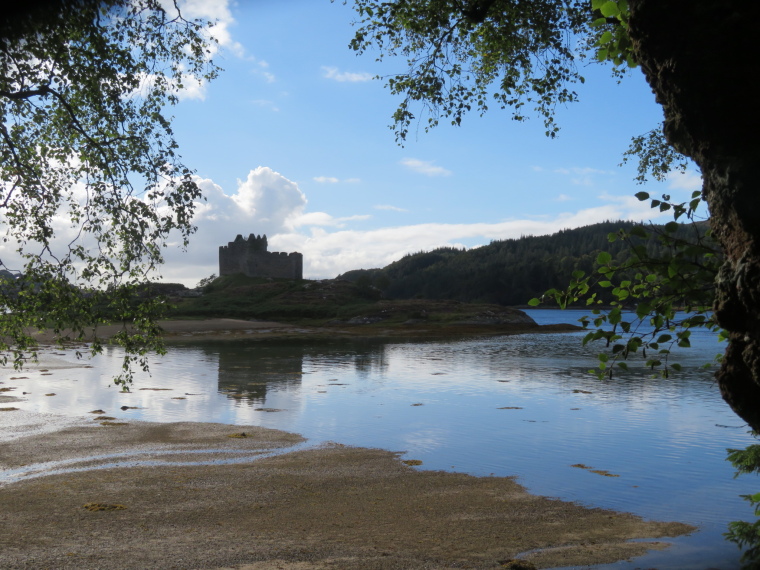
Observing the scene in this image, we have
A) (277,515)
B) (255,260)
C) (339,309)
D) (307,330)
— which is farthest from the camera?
(255,260)

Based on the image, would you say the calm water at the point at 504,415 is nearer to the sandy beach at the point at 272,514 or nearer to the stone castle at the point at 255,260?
the sandy beach at the point at 272,514

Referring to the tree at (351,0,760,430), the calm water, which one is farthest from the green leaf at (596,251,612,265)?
the calm water

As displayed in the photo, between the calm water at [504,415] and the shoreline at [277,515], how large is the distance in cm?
99

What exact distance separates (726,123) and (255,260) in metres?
105

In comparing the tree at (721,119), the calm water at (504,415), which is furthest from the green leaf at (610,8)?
the calm water at (504,415)

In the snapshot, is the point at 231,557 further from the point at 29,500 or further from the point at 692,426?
the point at 692,426

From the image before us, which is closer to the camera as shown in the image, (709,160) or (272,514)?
(709,160)

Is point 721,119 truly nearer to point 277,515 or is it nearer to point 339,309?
point 277,515

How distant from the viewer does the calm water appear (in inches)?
439

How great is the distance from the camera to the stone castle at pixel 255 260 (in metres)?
107

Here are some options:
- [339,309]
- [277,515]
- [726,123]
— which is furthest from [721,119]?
[339,309]

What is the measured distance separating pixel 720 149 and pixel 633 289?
1643mm

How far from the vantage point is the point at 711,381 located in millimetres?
27375

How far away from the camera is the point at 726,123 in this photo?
3.96 m
